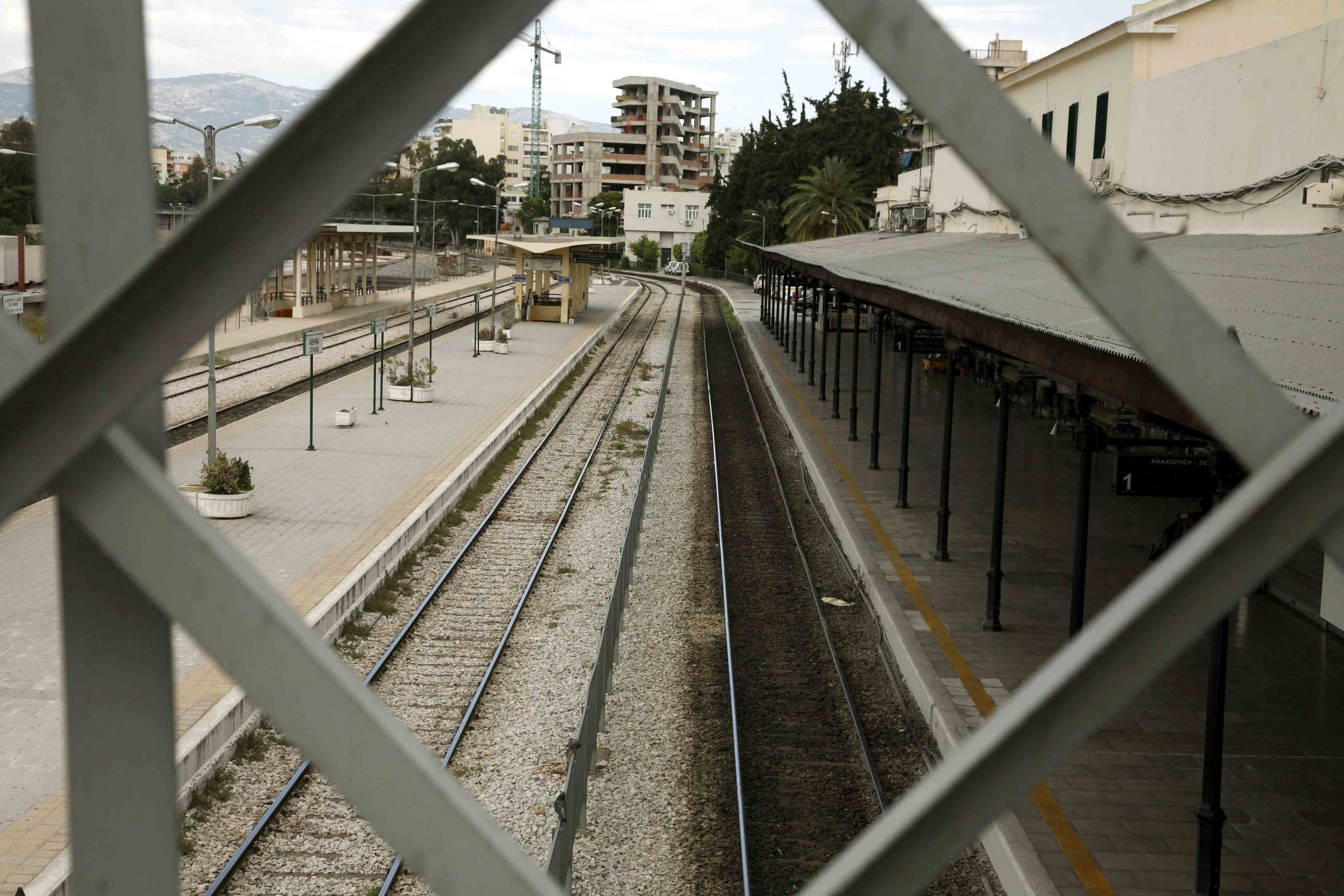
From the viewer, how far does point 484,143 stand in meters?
157

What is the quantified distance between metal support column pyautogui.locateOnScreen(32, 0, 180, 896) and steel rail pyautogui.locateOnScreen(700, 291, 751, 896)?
6.46m

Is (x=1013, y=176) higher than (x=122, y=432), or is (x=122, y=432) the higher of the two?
(x=1013, y=176)

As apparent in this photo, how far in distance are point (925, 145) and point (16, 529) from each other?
54.1 meters

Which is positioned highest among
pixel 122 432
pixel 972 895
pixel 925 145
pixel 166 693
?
pixel 925 145

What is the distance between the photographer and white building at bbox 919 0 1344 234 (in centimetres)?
1287

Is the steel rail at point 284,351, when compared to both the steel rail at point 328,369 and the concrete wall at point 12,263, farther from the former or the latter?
the concrete wall at point 12,263

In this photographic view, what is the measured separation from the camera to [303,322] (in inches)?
1598

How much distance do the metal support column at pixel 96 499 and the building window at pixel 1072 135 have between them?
23007 millimetres

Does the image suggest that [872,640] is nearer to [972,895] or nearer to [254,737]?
[972,895]

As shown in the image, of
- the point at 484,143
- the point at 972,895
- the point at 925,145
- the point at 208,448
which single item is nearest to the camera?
the point at 972,895

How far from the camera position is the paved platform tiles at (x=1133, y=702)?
705 centimetres

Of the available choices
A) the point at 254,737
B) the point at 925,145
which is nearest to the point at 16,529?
the point at 254,737

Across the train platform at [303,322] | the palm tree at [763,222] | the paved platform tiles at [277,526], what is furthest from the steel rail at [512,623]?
the palm tree at [763,222]

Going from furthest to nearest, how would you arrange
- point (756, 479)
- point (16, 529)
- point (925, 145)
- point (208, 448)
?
point (925, 145), point (756, 479), point (208, 448), point (16, 529)
